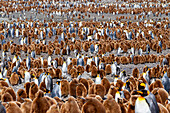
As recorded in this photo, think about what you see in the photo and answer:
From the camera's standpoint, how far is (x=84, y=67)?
38.2 feet

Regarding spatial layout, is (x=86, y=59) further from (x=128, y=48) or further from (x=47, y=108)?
(x=47, y=108)

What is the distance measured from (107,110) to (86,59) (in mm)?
8082

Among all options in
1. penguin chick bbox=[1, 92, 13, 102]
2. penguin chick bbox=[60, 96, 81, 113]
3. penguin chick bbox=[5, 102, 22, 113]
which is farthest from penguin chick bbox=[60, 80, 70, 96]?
penguin chick bbox=[60, 96, 81, 113]

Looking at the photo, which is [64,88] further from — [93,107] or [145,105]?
[145,105]

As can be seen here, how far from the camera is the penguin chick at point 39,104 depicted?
4.27 meters

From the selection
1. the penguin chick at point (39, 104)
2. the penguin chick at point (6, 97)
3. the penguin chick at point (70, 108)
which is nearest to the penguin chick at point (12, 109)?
the penguin chick at point (39, 104)

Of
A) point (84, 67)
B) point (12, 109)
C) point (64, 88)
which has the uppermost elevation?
point (84, 67)

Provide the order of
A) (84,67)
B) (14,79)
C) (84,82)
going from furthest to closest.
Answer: (84,67), (14,79), (84,82)

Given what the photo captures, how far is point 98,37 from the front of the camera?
1752cm

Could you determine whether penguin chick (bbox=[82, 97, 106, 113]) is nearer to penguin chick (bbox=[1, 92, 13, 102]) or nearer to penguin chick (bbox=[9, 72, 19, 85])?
penguin chick (bbox=[1, 92, 13, 102])

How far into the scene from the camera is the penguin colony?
437 cm

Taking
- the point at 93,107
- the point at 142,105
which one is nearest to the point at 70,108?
the point at 93,107

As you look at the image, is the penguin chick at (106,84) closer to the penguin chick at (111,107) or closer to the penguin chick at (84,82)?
the penguin chick at (84,82)

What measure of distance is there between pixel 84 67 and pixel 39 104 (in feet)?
24.2
